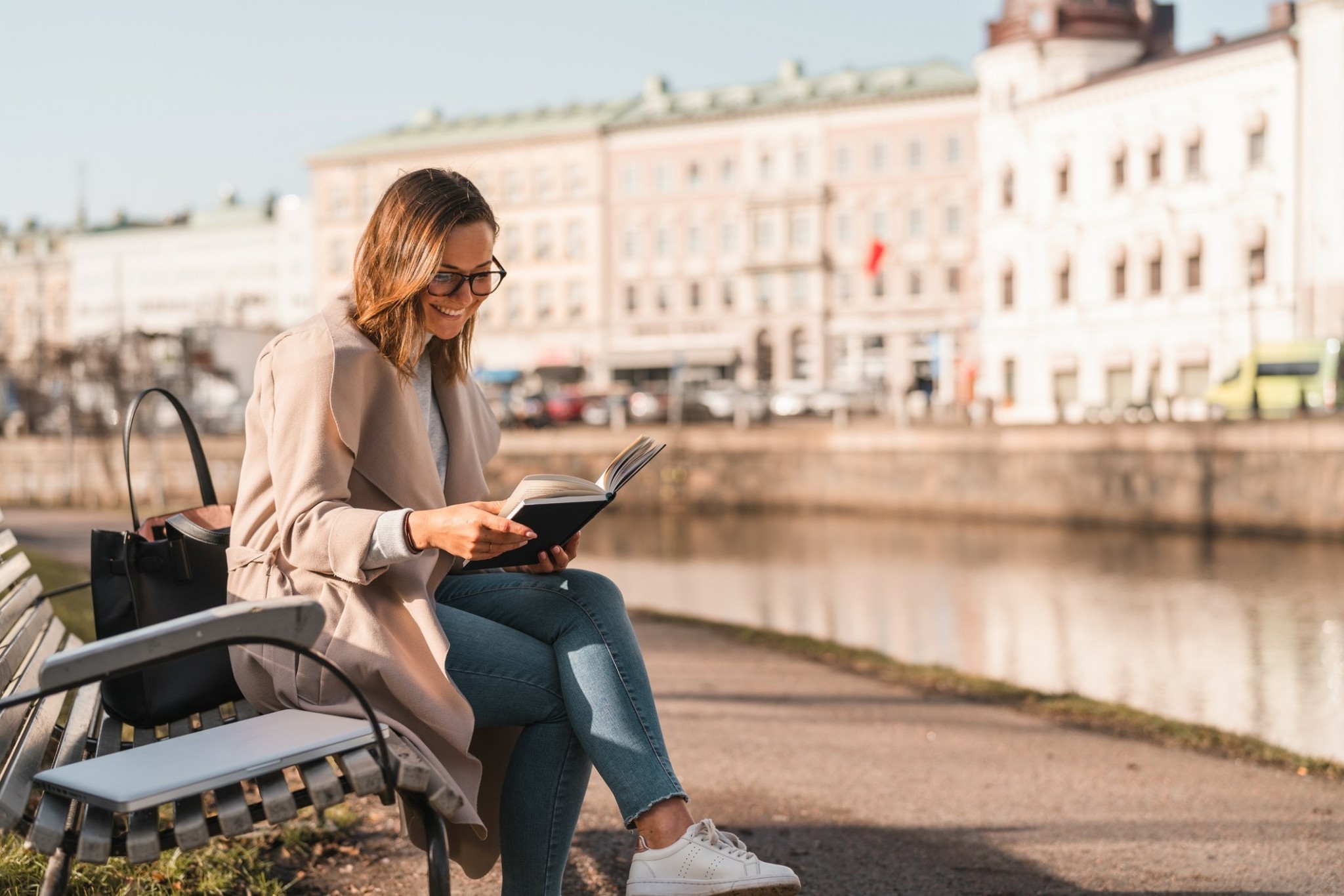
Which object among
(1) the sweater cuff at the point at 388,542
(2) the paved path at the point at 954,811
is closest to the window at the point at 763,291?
(2) the paved path at the point at 954,811

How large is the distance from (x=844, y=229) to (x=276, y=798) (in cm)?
6502

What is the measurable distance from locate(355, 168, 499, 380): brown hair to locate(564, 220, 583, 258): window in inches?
2769

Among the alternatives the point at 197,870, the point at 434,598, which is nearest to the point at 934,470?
the point at 197,870

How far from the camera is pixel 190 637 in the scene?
2252 mm

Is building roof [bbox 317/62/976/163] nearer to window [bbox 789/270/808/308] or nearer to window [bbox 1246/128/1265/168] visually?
window [bbox 789/270/808/308]

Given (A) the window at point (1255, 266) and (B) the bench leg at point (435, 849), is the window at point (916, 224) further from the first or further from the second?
(B) the bench leg at point (435, 849)

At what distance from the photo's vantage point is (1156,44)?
1965 inches

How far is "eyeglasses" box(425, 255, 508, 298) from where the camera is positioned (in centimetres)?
291

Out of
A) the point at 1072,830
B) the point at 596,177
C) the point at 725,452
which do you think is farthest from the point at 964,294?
the point at 1072,830

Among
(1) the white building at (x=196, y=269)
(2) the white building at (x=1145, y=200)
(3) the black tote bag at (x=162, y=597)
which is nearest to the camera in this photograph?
(3) the black tote bag at (x=162, y=597)

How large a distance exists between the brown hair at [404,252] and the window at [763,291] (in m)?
64.2

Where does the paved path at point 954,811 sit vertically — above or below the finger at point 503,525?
below

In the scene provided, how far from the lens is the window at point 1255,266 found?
42.5 meters

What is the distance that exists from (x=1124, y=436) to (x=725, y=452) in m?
11.3
